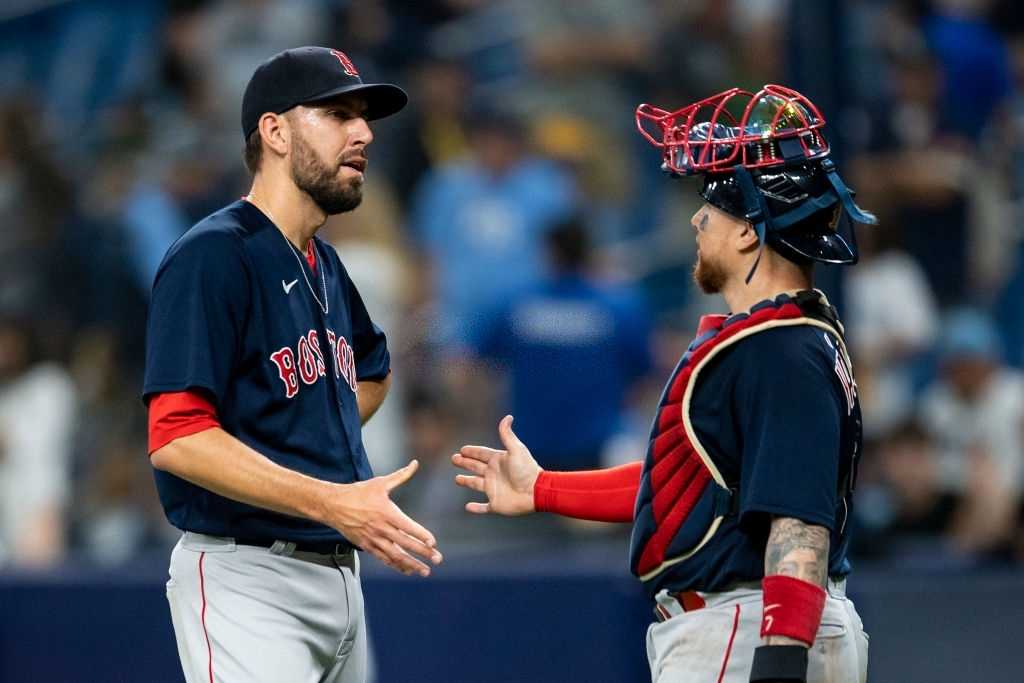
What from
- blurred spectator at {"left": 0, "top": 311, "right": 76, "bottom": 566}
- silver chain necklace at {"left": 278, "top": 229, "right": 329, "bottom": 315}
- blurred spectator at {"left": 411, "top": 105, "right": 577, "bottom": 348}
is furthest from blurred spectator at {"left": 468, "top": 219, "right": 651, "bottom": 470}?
silver chain necklace at {"left": 278, "top": 229, "right": 329, "bottom": 315}

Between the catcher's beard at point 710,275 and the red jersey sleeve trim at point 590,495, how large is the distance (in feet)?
1.82

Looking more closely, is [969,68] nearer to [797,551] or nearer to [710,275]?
[710,275]

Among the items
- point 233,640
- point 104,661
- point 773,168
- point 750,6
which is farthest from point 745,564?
point 750,6

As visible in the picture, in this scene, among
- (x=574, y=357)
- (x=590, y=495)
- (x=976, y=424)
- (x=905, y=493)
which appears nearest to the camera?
(x=590, y=495)

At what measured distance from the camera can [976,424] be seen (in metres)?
7.45

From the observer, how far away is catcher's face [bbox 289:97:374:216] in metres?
4.00

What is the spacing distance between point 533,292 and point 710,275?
416cm

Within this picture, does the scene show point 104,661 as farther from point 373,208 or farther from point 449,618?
point 373,208

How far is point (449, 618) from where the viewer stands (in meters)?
6.16

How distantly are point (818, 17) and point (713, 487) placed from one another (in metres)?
2.75

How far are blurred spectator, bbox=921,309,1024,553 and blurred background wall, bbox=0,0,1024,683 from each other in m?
0.02

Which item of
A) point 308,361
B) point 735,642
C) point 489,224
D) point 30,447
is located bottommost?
point 30,447

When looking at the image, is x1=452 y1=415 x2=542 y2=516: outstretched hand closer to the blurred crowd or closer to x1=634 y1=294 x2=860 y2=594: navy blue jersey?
x1=634 y1=294 x2=860 y2=594: navy blue jersey

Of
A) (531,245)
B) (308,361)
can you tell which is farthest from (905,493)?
(308,361)
